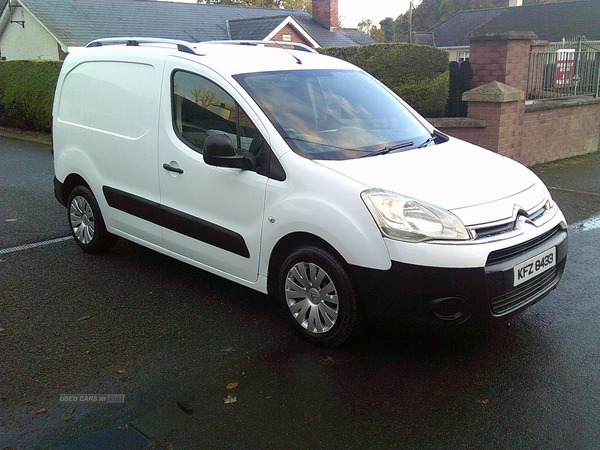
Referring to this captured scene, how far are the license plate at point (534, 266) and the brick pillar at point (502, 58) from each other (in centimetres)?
662

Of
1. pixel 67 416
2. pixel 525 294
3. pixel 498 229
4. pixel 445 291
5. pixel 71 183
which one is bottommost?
pixel 67 416

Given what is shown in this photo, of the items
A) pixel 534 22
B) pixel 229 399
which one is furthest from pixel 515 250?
pixel 534 22

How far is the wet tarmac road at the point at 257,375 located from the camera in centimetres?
320

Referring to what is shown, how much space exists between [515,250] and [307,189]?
134cm

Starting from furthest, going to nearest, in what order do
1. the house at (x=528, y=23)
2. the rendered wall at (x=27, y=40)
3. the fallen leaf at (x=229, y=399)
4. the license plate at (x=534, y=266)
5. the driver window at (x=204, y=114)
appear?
the house at (x=528, y=23) < the rendered wall at (x=27, y=40) < the driver window at (x=204, y=114) < the license plate at (x=534, y=266) < the fallen leaf at (x=229, y=399)

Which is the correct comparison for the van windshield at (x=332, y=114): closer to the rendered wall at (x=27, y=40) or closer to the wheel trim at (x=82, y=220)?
the wheel trim at (x=82, y=220)

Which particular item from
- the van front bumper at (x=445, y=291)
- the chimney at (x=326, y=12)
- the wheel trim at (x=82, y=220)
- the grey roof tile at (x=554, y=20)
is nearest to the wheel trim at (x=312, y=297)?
the van front bumper at (x=445, y=291)

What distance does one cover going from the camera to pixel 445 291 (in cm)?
356

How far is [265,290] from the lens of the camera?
434 centimetres

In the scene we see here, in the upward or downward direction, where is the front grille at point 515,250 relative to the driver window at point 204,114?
downward

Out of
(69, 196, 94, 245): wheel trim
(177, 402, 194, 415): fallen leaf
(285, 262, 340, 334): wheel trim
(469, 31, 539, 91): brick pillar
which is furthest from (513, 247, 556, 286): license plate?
(469, 31, 539, 91): brick pillar

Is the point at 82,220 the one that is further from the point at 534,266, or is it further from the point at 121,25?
the point at 121,25

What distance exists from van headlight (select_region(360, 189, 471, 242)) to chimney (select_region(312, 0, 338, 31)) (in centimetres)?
4137

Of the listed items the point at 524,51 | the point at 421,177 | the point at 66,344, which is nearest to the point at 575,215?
the point at 524,51
